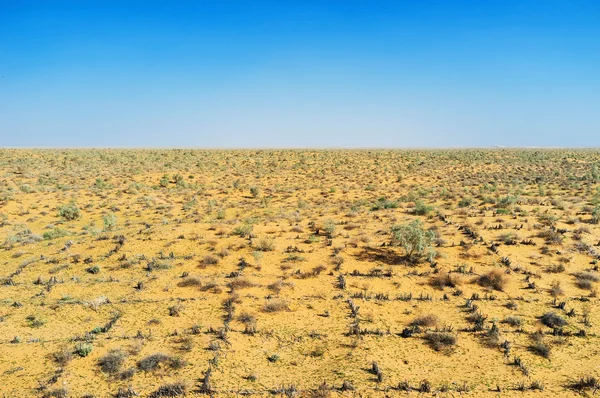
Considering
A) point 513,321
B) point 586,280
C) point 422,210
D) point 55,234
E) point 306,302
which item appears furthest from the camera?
point 422,210

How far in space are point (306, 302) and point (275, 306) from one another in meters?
1.24

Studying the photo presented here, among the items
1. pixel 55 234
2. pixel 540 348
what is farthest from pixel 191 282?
pixel 55 234

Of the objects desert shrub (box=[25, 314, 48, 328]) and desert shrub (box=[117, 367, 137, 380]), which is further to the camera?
desert shrub (box=[25, 314, 48, 328])

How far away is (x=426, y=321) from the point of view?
1133 centimetres

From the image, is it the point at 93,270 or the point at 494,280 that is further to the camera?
the point at 93,270

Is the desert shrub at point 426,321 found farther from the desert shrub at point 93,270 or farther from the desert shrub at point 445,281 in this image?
the desert shrub at point 93,270

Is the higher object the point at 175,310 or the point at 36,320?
the point at 175,310

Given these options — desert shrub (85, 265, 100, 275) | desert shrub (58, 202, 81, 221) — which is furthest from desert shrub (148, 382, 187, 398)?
desert shrub (58, 202, 81, 221)

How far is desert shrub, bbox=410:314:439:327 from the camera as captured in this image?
37.0 ft

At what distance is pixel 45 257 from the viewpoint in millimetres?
17734

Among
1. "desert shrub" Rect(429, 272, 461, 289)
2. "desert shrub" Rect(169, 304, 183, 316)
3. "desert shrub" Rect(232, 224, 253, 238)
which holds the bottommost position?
"desert shrub" Rect(169, 304, 183, 316)

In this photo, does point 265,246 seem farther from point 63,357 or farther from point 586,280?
point 586,280

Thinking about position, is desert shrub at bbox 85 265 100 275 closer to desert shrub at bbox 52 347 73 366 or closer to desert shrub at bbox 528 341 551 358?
desert shrub at bbox 52 347 73 366

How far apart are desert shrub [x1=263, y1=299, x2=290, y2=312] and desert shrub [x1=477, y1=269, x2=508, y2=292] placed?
307 inches
